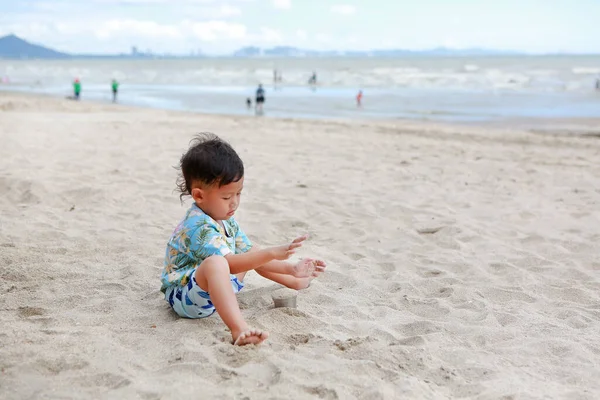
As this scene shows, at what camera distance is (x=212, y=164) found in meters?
2.98

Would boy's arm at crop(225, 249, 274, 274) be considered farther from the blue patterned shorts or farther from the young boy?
the blue patterned shorts

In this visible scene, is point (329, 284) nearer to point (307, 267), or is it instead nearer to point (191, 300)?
point (307, 267)

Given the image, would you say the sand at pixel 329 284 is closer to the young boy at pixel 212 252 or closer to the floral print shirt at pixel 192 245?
the young boy at pixel 212 252

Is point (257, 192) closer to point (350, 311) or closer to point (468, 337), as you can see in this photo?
point (350, 311)

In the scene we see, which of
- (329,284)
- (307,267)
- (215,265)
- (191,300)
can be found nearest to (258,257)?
(215,265)

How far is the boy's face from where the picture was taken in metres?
3.06

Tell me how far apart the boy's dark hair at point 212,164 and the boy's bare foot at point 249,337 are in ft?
2.36

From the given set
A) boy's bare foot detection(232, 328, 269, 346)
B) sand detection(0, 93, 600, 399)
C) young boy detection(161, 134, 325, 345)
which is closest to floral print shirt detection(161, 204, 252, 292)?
young boy detection(161, 134, 325, 345)

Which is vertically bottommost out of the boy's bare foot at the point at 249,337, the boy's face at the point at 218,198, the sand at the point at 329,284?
the sand at the point at 329,284

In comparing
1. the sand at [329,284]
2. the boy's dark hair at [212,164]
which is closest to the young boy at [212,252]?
the boy's dark hair at [212,164]

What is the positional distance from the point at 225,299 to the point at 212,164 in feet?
2.08

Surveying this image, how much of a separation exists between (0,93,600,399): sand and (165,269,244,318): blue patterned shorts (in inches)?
2.5

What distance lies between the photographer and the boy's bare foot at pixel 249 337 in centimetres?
279

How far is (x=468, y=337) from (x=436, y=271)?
3.61 feet
